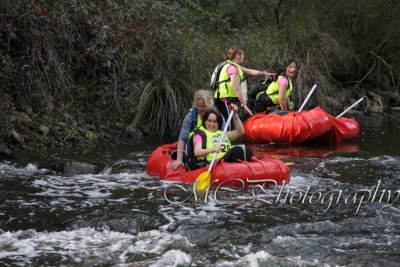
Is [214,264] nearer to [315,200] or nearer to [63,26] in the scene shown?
[315,200]

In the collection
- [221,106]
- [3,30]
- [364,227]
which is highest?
[3,30]

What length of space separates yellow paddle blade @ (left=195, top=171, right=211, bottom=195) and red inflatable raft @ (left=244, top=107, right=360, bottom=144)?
12.8ft

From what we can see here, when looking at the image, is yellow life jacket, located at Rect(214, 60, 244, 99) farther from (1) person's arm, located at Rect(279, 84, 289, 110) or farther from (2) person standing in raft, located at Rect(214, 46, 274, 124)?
(1) person's arm, located at Rect(279, 84, 289, 110)

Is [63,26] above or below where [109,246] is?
above

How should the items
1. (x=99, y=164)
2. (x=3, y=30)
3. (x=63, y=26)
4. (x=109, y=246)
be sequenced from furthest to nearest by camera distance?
(x=63, y=26) → (x=3, y=30) → (x=99, y=164) → (x=109, y=246)

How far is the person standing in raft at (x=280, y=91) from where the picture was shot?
34.2ft

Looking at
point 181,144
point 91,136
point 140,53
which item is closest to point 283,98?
point 140,53

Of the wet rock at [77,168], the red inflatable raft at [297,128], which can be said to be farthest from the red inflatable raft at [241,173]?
the red inflatable raft at [297,128]

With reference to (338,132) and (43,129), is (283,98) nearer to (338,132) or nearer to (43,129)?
(338,132)

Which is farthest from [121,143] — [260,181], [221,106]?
[260,181]

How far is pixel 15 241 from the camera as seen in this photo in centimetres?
484

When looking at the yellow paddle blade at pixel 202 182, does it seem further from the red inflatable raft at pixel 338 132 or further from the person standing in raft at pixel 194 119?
the red inflatable raft at pixel 338 132

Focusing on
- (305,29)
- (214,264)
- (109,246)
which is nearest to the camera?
(214,264)

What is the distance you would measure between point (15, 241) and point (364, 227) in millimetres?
2788
